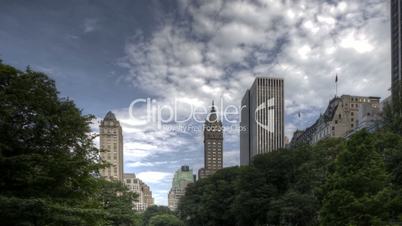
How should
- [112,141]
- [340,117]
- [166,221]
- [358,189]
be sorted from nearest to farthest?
[358,189], [166,221], [340,117], [112,141]

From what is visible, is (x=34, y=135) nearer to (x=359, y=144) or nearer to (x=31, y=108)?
(x=31, y=108)

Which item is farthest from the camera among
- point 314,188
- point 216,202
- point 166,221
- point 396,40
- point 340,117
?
point 396,40

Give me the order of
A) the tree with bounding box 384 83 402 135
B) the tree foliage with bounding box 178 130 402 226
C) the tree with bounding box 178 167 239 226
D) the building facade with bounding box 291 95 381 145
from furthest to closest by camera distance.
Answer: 1. the building facade with bounding box 291 95 381 145
2. the tree with bounding box 178 167 239 226
3. the tree with bounding box 384 83 402 135
4. the tree foliage with bounding box 178 130 402 226

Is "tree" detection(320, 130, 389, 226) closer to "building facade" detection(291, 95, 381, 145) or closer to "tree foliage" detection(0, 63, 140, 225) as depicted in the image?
"tree foliage" detection(0, 63, 140, 225)

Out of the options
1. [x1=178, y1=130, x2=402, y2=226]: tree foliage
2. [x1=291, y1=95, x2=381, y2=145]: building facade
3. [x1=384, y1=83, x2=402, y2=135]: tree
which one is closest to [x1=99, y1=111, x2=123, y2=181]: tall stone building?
[x1=178, y1=130, x2=402, y2=226]: tree foliage

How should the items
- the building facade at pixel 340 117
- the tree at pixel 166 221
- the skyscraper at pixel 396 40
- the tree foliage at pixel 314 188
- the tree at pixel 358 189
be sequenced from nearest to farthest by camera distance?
the tree at pixel 358 189
the tree foliage at pixel 314 188
the tree at pixel 166 221
the building facade at pixel 340 117
the skyscraper at pixel 396 40

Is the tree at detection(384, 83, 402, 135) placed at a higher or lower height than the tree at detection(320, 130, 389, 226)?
higher

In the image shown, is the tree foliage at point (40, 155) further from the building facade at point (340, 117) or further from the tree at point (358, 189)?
the building facade at point (340, 117)

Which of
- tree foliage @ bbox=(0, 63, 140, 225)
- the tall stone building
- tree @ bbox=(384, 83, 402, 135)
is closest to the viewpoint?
tree foliage @ bbox=(0, 63, 140, 225)

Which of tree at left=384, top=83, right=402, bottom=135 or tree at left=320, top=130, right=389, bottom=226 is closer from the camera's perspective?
tree at left=320, top=130, right=389, bottom=226

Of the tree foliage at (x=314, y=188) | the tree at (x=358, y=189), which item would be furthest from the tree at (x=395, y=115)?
the tree at (x=358, y=189)

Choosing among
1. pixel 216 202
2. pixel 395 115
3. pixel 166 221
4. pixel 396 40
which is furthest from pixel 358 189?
pixel 396 40

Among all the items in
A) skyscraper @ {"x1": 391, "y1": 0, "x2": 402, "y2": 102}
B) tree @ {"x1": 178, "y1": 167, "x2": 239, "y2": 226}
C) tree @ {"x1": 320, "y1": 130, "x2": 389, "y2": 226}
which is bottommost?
tree @ {"x1": 178, "y1": 167, "x2": 239, "y2": 226}

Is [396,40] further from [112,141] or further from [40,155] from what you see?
[40,155]
